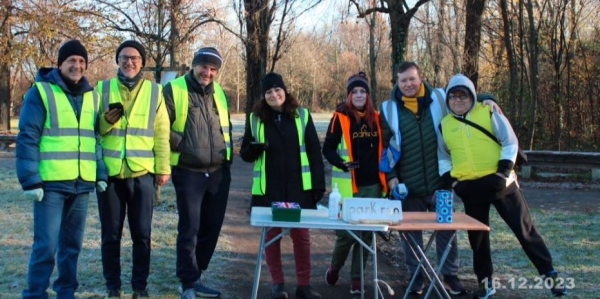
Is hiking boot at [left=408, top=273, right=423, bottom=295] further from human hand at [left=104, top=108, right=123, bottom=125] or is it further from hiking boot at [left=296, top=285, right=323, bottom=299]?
human hand at [left=104, top=108, right=123, bottom=125]

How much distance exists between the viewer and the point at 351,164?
4898 mm

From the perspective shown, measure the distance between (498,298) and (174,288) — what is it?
300 centimetres

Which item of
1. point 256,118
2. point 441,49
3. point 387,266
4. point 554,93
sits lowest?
point 387,266

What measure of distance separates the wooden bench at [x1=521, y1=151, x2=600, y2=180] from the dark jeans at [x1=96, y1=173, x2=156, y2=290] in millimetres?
11377

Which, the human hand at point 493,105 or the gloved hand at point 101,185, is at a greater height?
the human hand at point 493,105

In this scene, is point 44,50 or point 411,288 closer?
point 411,288

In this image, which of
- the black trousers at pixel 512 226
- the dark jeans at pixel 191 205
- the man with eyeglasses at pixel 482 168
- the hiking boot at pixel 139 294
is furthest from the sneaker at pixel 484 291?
the hiking boot at pixel 139 294

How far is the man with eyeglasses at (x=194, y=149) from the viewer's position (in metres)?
4.75

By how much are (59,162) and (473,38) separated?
41.9 feet

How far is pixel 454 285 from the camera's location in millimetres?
5188

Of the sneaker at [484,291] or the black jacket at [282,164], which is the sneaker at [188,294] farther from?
the sneaker at [484,291]

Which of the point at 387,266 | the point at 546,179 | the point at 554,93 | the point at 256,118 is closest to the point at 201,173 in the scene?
the point at 256,118

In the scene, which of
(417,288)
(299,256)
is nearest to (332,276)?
(299,256)

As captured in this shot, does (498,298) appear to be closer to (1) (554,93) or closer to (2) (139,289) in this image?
(2) (139,289)
